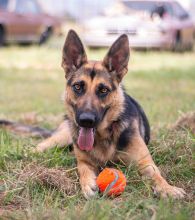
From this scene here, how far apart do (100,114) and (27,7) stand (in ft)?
50.8

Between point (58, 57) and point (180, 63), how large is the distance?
3741mm

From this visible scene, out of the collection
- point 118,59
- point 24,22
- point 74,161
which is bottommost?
point 24,22

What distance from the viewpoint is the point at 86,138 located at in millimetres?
5008

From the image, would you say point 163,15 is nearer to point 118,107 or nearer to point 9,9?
point 9,9

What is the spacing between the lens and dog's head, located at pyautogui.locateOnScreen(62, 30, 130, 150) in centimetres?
483

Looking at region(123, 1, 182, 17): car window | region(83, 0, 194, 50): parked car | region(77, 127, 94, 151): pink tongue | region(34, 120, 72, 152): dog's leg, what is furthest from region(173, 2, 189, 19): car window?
region(77, 127, 94, 151): pink tongue

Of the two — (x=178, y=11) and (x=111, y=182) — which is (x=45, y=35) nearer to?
(x=178, y=11)

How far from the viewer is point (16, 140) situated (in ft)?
20.3

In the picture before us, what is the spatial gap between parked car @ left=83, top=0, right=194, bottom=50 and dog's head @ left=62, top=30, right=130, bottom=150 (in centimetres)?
1145

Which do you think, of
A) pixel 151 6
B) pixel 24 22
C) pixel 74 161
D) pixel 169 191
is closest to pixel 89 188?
pixel 169 191

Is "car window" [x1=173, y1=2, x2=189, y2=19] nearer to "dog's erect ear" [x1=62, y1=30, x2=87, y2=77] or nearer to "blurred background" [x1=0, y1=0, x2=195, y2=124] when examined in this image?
"blurred background" [x1=0, y1=0, x2=195, y2=124]

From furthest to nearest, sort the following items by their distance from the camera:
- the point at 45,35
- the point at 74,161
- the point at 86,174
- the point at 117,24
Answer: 1. the point at 45,35
2. the point at 117,24
3. the point at 74,161
4. the point at 86,174

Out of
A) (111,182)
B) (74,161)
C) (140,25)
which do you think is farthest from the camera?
(140,25)

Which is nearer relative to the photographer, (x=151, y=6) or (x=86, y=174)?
(x=86, y=174)
